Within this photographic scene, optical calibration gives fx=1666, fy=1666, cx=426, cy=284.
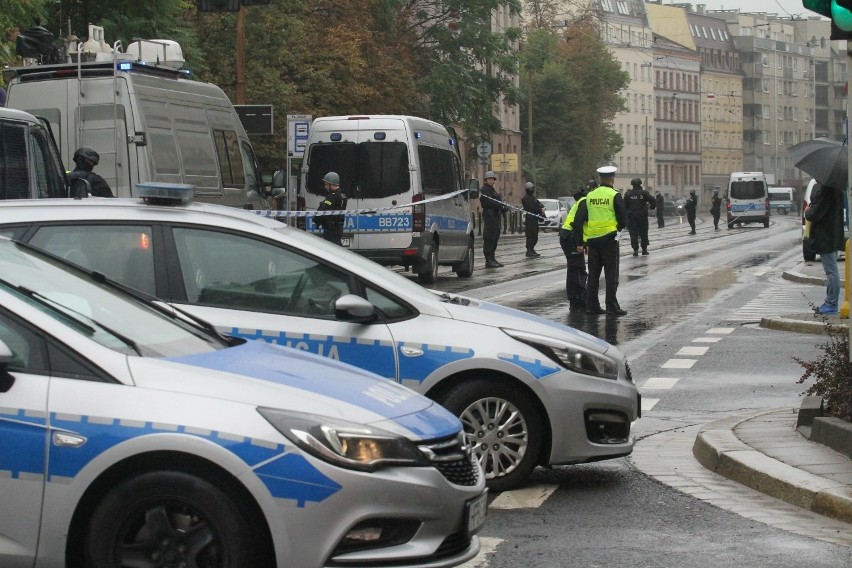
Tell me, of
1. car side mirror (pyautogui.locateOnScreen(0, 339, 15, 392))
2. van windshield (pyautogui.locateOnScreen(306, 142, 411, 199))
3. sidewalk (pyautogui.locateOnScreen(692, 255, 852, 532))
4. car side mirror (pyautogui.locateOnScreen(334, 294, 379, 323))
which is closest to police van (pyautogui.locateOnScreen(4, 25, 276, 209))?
van windshield (pyautogui.locateOnScreen(306, 142, 411, 199))

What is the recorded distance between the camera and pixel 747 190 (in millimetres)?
79750

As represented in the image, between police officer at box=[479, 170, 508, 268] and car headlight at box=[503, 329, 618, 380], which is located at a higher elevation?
car headlight at box=[503, 329, 618, 380]

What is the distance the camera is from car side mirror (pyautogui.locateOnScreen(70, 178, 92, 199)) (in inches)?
660

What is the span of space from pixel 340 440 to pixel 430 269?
73.8 feet

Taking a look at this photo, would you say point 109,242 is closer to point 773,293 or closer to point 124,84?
point 124,84

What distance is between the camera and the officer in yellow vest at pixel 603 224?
66.3 ft

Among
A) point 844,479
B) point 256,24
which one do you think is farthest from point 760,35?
point 844,479

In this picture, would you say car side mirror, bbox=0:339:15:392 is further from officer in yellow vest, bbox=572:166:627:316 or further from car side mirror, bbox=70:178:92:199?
officer in yellow vest, bbox=572:166:627:316

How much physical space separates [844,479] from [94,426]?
436 centimetres

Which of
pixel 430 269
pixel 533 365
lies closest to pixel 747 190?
pixel 430 269

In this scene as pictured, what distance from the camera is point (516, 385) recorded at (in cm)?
840

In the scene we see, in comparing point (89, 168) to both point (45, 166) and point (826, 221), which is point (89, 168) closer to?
point (45, 166)

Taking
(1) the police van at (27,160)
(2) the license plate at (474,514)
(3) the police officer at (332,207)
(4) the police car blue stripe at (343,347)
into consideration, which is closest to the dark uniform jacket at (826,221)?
(3) the police officer at (332,207)

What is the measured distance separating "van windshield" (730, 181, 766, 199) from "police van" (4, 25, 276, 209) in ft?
196
